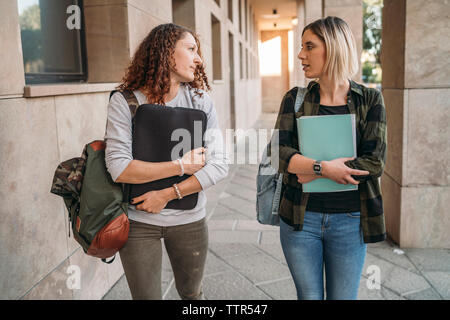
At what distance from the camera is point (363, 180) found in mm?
1841

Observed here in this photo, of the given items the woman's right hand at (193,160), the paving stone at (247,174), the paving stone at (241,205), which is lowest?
the paving stone at (241,205)

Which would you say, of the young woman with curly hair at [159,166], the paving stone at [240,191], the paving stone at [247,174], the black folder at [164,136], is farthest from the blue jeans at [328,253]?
the paving stone at [247,174]

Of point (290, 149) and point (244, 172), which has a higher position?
point (290, 149)

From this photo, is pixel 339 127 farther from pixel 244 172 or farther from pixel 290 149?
pixel 244 172

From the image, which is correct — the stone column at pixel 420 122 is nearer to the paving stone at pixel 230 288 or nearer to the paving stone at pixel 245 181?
the paving stone at pixel 230 288

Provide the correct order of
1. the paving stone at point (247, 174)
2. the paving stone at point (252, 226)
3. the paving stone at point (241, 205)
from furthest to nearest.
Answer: the paving stone at point (247, 174) < the paving stone at point (241, 205) < the paving stone at point (252, 226)

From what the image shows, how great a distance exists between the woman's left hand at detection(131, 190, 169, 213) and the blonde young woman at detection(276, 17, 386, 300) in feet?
1.84

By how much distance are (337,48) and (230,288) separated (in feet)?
6.94

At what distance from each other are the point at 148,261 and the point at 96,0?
2528 mm

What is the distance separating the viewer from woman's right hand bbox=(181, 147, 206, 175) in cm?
182

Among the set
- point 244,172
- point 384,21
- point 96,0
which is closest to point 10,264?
point 96,0

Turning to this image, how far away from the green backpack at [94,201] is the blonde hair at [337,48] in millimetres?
848

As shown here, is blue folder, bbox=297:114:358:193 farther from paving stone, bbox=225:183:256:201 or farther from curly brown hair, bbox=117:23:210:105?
paving stone, bbox=225:183:256:201

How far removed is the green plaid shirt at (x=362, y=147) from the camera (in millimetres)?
1822
